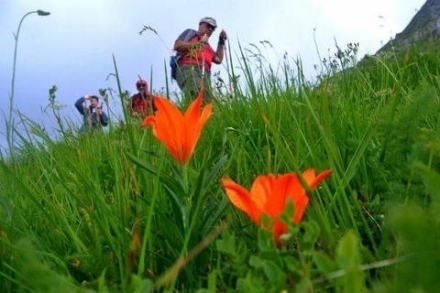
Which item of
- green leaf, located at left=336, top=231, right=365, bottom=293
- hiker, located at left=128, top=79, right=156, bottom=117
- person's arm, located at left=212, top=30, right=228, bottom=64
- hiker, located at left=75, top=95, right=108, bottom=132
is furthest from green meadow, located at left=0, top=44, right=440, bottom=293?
person's arm, located at left=212, top=30, right=228, bottom=64

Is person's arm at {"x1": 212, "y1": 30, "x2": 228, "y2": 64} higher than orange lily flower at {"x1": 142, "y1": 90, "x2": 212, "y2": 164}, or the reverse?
person's arm at {"x1": 212, "y1": 30, "x2": 228, "y2": 64}

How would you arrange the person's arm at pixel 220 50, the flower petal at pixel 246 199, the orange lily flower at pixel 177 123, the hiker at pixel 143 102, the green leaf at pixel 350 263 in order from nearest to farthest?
the green leaf at pixel 350 263 < the flower petal at pixel 246 199 < the orange lily flower at pixel 177 123 < the hiker at pixel 143 102 < the person's arm at pixel 220 50

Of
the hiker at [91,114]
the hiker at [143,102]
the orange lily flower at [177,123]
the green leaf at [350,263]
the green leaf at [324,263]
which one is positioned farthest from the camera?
the hiker at [91,114]

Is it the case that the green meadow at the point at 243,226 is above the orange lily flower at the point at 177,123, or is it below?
below

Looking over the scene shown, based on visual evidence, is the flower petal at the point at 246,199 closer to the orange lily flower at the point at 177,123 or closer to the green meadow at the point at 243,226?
the green meadow at the point at 243,226

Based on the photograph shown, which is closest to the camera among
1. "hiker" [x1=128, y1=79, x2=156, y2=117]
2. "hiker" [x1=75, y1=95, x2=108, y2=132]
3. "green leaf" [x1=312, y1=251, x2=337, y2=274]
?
"green leaf" [x1=312, y1=251, x2=337, y2=274]

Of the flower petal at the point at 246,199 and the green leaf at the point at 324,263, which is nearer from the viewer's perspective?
the green leaf at the point at 324,263

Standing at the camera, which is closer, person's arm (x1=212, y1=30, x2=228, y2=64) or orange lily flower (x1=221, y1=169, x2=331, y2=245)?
orange lily flower (x1=221, y1=169, x2=331, y2=245)

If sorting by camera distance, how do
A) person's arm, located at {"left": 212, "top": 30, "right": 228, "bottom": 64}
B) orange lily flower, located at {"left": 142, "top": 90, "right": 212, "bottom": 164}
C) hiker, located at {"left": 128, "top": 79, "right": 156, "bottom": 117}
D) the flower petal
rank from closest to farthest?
the flower petal, orange lily flower, located at {"left": 142, "top": 90, "right": 212, "bottom": 164}, hiker, located at {"left": 128, "top": 79, "right": 156, "bottom": 117}, person's arm, located at {"left": 212, "top": 30, "right": 228, "bottom": 64}

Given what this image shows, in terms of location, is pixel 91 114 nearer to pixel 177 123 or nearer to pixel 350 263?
pixel 177 123

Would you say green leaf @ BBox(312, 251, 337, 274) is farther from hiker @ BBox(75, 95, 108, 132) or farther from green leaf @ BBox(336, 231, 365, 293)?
hiker @ BBox(75, 95, 108, 132)

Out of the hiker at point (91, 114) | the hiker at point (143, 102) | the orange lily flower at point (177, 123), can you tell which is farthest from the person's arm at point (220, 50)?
the orange lily flower at point (177, 123)

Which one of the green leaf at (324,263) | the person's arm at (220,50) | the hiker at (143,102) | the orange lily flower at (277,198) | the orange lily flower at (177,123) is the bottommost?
the green leaf at (324,263)

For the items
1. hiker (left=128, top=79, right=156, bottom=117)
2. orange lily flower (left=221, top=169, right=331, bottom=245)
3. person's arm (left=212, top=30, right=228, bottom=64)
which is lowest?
orange lily flower (left=221, top=169, right=331, bottom=245)
